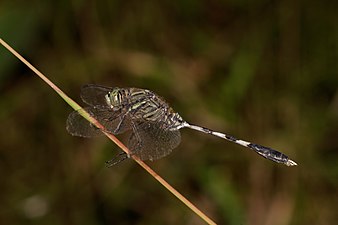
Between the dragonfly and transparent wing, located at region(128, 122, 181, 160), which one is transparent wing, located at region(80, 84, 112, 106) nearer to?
the dragonfly

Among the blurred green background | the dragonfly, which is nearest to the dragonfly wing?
the dragonfly

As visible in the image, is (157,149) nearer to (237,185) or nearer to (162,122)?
(162,122)

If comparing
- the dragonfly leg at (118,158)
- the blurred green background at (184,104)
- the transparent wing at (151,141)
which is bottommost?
the dragonfly leg at (118,158)

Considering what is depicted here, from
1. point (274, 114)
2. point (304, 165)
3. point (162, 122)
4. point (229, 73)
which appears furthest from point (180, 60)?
point (162, 122)

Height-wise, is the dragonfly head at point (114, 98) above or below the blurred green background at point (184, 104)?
below

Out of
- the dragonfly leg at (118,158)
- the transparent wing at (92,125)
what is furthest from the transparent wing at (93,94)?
the dragonfly leg at (118,158)

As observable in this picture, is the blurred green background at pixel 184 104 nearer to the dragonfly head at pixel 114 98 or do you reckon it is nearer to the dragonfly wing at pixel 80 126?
the dragonfly head at pixel 114 98
